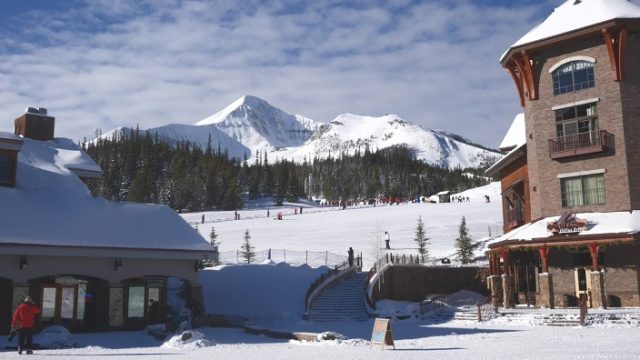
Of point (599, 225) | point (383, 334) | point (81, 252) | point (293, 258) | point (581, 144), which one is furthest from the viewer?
point (293, 258)

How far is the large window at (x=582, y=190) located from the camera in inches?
1291

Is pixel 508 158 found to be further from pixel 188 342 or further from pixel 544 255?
pixel 188 342

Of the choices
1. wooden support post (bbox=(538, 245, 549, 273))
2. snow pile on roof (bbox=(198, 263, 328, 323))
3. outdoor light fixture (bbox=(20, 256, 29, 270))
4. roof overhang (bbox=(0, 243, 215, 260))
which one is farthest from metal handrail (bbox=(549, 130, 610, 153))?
outdoor light fixture (bbox=(20, 256, 29, 270))

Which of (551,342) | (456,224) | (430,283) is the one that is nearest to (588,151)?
(430,283)

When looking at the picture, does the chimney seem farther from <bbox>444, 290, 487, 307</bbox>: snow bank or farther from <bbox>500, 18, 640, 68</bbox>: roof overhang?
<bbox>500, 18, 640, 68</bbox>: roof overhang

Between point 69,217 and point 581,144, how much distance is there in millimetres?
24664

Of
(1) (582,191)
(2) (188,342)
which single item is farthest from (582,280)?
(2) (188,342)

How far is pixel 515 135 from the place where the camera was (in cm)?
4272

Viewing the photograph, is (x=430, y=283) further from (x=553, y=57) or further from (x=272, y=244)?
(x=272, y=244)

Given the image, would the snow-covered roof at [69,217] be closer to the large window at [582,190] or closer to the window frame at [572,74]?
the large window at [582,190]

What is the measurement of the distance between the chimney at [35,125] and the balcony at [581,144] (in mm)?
26977

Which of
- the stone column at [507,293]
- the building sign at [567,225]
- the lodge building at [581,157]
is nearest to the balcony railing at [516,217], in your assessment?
the lodge building at [581,157]

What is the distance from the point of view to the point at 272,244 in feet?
192

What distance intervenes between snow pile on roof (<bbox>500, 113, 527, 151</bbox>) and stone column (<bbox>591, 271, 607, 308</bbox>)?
13.2 meters
